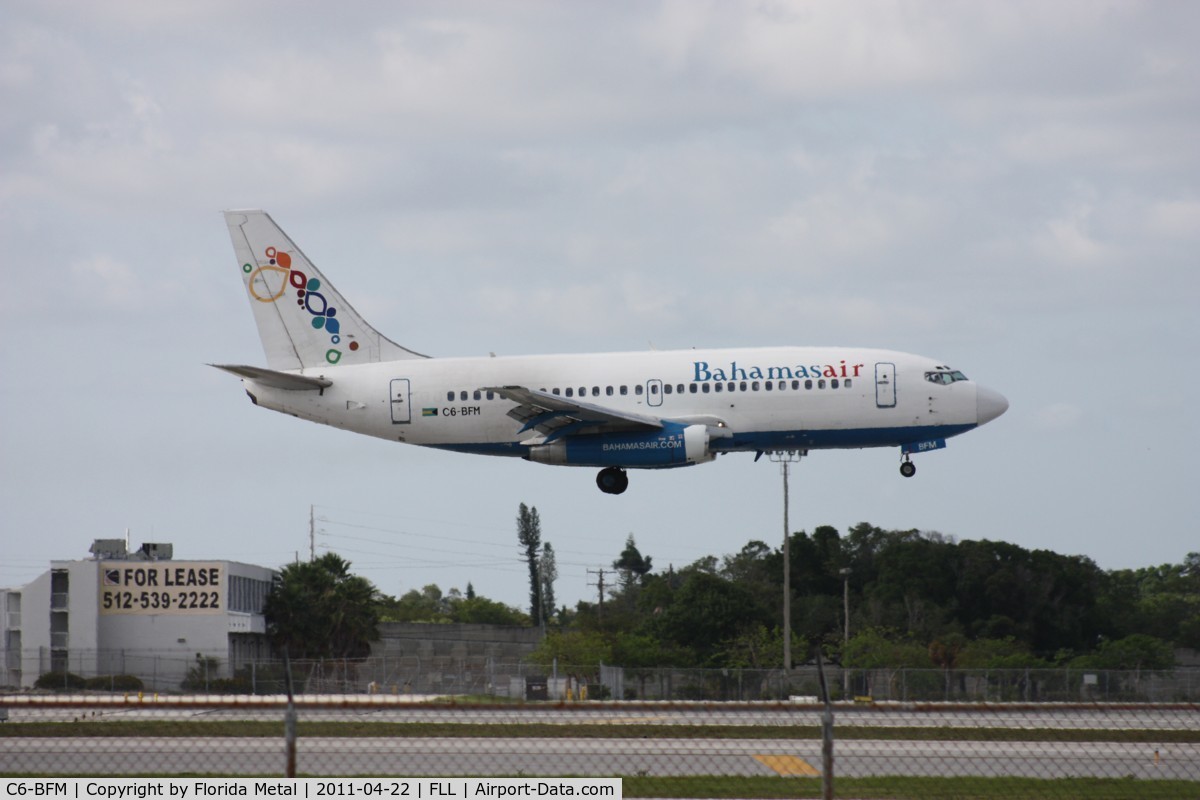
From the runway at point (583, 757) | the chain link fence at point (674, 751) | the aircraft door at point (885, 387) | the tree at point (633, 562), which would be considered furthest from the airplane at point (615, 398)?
the tree at point (633, 562)

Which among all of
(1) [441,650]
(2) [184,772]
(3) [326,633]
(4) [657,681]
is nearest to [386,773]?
(2) [184,772]

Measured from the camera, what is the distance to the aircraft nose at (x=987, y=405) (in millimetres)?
53500

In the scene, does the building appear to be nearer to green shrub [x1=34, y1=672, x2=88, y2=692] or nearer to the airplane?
green shrub [x1=34, y1=672, x2=88, y2=692]

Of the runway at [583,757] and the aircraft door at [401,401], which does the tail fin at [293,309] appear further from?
the runway at [583,757]

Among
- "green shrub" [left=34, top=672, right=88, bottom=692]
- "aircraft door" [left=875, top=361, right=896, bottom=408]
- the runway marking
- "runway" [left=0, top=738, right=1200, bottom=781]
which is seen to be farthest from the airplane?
the runway marking

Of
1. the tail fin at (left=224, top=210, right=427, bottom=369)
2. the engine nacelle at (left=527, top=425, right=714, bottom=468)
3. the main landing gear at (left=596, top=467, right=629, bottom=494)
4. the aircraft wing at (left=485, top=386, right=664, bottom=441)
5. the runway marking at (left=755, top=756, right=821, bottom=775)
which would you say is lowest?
the runway marking at (left=755, top=756, right=821, bottom=775)

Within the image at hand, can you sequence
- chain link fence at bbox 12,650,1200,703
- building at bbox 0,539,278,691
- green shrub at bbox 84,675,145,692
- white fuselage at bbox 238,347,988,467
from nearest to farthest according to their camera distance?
1. chain link fence at bbox 12,650,1200,703
2. white fuselage at bbox 238,347,988,467
3. green shrub at bbox 84,675,145,692
4. building at bbox 0,539,278,691

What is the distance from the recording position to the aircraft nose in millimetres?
53500

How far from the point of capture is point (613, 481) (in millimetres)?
56094

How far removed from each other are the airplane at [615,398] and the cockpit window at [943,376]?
0.05m

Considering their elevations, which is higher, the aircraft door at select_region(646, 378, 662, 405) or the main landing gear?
the aircraft door at select_region(646, 378, 662, 405)

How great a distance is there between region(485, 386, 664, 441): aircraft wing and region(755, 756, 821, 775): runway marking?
2168 centimetres

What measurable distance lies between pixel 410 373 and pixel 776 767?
96.6 feet

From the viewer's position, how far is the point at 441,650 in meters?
107
